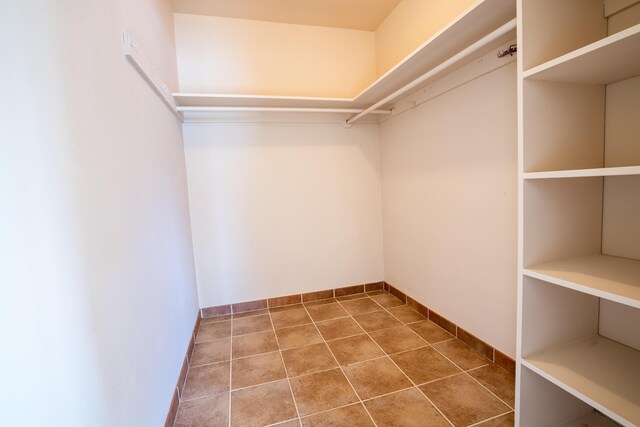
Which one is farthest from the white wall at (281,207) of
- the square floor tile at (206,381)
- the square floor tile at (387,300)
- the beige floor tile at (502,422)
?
the beige floor tile at (502,422)

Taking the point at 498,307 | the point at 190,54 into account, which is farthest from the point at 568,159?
the point at 190,54

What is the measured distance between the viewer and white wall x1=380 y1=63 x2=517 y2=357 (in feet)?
5.60

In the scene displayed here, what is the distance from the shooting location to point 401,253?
9.44 ft

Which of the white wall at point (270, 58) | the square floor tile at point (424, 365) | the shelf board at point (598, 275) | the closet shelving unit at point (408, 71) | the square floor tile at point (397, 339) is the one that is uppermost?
the white wall at point (270, 58)

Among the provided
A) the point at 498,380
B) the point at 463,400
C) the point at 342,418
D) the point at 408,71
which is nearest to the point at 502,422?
the point at 463,400

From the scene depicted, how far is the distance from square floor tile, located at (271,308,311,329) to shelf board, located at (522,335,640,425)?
183 centimetres

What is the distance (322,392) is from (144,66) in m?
2.12

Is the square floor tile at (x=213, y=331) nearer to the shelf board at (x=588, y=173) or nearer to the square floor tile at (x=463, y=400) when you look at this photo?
the square floor tile at (x=463, y=400)

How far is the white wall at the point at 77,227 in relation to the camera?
0.59 meters

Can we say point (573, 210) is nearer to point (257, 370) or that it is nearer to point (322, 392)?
point (322, 392)

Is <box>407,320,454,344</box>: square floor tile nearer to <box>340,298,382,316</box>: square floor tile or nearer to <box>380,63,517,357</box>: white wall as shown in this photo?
<box>380,63,517,357</box>: white wall

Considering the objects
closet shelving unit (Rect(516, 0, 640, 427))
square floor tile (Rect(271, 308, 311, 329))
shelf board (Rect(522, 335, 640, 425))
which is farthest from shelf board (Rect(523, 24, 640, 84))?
square floor tile (Rect(271, 308, 311, 329))

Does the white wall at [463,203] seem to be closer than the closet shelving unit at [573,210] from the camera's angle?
No

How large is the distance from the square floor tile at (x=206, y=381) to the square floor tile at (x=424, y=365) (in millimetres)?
1196
